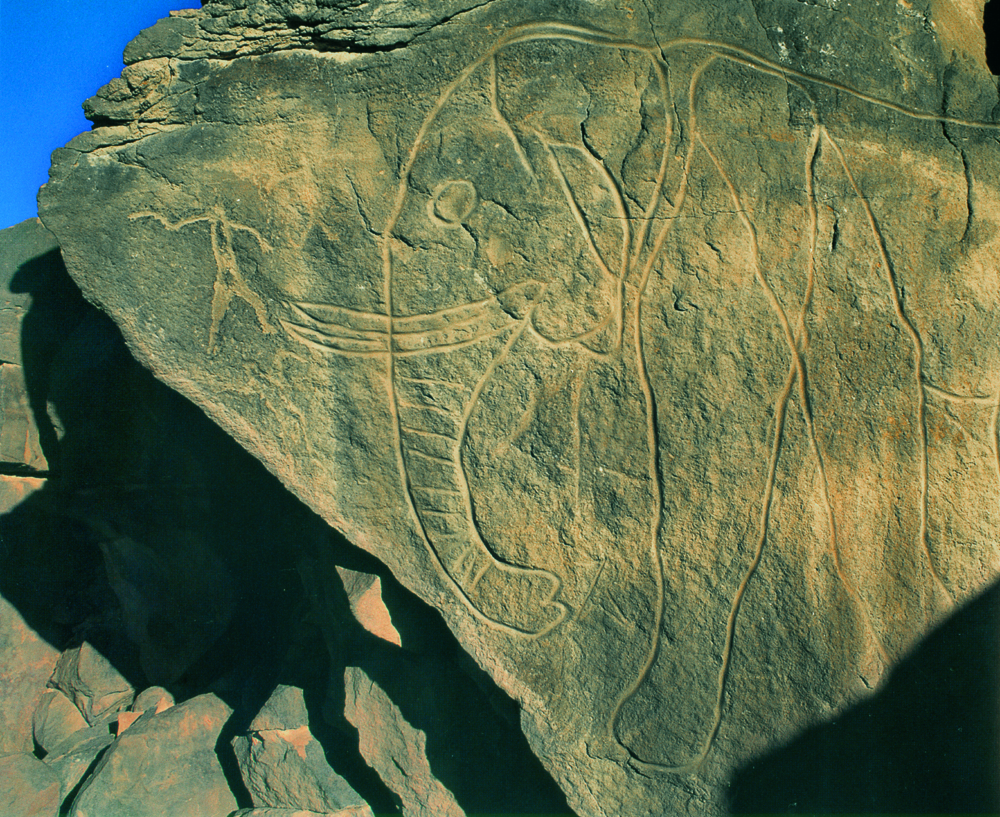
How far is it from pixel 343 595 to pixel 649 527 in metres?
1.19

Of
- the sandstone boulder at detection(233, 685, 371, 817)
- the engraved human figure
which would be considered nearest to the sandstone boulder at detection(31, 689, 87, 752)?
the sandstone boulder at detection(233, 685, 371, 817)

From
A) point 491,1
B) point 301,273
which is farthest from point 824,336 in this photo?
point 301,273

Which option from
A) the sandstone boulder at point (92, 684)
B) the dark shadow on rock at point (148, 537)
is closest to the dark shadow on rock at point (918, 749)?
the dark shadow on rock at point (148, 537)

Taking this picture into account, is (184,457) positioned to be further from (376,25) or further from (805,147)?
(805,147)

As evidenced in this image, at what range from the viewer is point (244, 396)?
2.06 metres

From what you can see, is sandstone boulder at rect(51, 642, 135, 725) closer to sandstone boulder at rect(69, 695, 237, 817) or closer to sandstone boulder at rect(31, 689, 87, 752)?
sandstone boulder at rect(31, 689, 87, 752)

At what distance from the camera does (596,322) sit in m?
2.03

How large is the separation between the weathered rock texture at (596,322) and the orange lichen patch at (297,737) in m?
0.92

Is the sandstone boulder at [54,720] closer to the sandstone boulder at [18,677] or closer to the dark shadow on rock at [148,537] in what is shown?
the sandstone boulder at [18,677]

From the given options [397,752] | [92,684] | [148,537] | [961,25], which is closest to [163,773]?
[92,684]

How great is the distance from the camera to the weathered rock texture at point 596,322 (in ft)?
6.64

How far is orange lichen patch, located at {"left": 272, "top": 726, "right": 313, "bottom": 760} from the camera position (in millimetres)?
2465

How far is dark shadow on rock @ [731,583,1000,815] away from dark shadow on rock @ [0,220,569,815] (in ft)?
5.64

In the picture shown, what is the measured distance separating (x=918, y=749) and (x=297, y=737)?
6.90 ft
